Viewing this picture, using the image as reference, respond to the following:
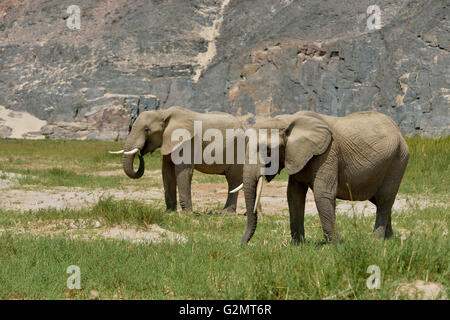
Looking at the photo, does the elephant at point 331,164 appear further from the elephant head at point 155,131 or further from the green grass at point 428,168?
the green grass at point 428,168

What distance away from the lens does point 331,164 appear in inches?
231

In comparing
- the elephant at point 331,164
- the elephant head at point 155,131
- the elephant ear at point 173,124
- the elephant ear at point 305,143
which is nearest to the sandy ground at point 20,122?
the elephant head at point 155,131

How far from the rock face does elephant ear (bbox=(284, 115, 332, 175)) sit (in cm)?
3366

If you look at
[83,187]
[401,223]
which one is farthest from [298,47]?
[401,223]

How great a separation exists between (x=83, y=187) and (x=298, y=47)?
39.9 metres

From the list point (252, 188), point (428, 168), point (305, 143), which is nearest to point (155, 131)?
point (252, 188)

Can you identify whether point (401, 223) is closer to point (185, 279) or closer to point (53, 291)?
point (185, 279)

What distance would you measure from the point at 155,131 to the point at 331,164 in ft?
16.3

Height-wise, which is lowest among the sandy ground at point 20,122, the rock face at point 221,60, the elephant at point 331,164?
the sandy ground at point 20,122

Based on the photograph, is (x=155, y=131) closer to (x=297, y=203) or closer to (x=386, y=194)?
(x=297, y=203)

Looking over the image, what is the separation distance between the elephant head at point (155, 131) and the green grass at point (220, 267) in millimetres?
3397

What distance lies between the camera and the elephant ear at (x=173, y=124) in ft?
32.8

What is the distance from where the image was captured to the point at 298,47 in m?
51.2

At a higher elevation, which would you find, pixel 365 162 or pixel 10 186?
pixel 365 162
